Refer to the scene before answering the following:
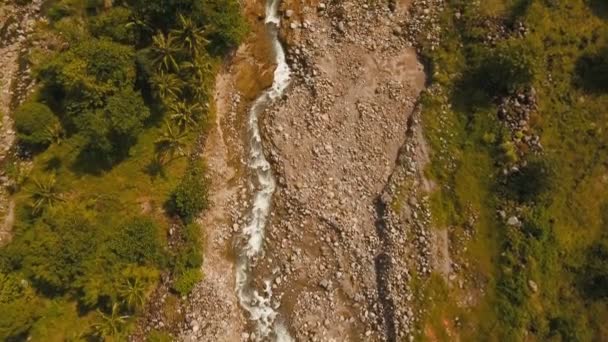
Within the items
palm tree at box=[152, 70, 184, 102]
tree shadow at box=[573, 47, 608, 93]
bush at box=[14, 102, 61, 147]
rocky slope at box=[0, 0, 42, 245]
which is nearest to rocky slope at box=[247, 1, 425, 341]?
palm tree at box=[152, 70, 184, 102]

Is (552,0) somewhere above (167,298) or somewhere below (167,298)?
above

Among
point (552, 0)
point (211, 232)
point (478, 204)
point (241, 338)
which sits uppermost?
point (552, 0)

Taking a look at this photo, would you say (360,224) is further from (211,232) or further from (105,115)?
(105,115)

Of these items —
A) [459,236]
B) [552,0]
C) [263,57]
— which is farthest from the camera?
[263,57]

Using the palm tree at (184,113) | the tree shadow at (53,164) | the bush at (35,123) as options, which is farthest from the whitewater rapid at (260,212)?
the bush at (35,123)

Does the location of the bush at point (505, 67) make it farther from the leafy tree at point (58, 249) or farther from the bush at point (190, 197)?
the leafy tree at point (58, 249)

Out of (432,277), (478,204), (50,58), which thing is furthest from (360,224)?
(50,58)
